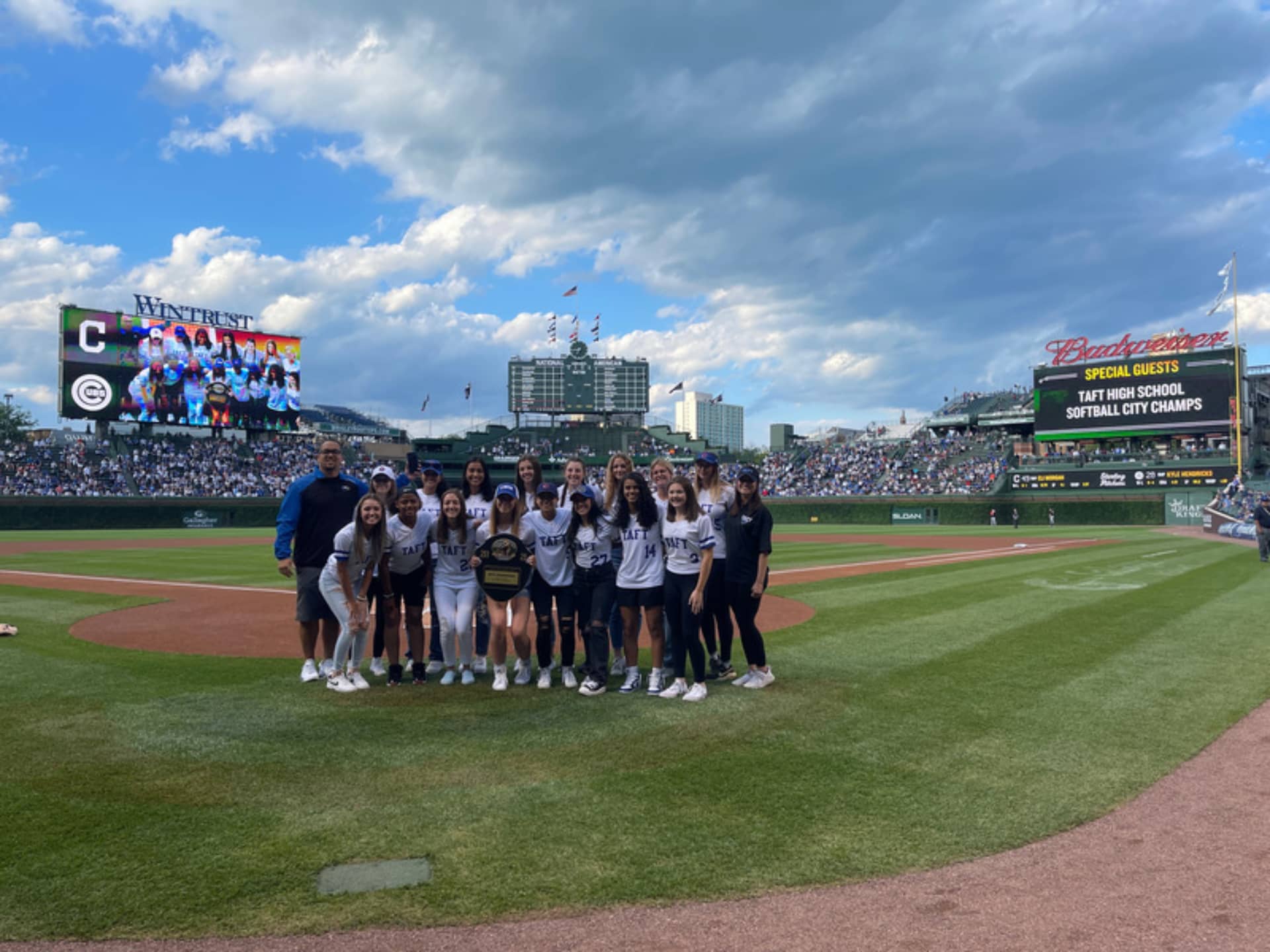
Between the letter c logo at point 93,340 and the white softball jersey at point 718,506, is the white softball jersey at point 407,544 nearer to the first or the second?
the white softball jersey at point 718,506

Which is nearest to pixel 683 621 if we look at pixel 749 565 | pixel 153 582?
pixel 749 565

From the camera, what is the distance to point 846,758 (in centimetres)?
503

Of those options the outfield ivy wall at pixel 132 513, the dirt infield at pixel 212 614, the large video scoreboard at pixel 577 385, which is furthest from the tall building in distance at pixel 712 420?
the dirt infield at pixel 212 614

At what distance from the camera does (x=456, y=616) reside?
719 centimetres

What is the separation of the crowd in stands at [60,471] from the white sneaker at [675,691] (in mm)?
51149

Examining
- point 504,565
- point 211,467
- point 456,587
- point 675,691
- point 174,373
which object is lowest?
point 675,691

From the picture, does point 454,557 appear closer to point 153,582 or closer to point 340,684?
point 340,684

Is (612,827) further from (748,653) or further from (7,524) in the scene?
(7,524)

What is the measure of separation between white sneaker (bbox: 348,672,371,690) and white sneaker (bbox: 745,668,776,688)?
10.4 ft

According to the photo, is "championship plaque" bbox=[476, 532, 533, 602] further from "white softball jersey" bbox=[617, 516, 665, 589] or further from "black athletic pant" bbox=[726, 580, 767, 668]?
"black athletic pant" bbox=[726, 580, 767, 668]

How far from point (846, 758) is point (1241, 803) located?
2.04 meters

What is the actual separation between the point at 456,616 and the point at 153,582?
11684 millimetres

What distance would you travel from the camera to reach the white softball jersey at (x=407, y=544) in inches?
281

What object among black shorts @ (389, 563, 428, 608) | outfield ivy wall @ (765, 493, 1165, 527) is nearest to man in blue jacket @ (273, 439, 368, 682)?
black shorts @ (389, 563, 428, 608)
